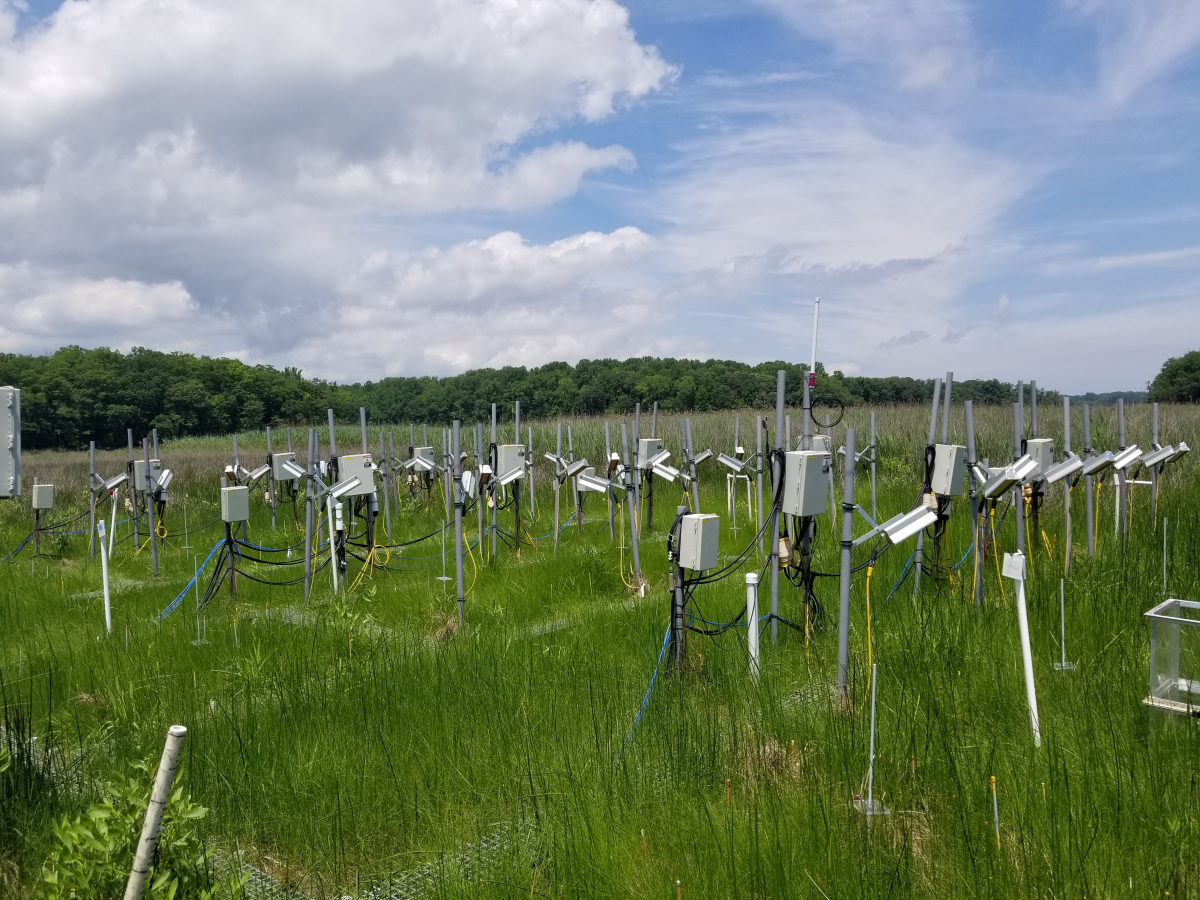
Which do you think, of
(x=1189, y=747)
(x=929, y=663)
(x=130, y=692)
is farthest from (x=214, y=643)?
(x=1189, y=747)

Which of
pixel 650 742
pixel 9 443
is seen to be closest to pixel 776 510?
pixel 650 742

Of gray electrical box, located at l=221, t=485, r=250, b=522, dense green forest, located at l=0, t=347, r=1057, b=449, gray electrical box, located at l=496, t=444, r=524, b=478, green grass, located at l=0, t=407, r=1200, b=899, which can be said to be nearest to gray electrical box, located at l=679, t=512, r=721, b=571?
green grass, located at l=0, t=407, r=1200, b=899

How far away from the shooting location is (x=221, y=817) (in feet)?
11.3

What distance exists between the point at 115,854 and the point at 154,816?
444 millimetres

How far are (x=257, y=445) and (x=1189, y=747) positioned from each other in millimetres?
33583

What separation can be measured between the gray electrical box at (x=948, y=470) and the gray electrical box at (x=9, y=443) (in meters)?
5.52

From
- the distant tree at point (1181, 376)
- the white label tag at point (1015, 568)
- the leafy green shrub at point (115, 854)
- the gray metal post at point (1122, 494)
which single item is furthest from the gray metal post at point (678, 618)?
the distant tree at point (1181, 376)

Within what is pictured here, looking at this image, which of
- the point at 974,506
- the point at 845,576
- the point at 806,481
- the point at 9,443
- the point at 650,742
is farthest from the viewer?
the point at 974,506

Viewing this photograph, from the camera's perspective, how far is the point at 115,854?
7.68ft

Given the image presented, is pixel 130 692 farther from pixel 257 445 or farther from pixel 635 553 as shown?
pixel 257 445

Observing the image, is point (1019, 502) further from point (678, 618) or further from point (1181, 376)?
point (1181, 376)

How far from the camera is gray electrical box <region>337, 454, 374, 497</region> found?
25.0 ft

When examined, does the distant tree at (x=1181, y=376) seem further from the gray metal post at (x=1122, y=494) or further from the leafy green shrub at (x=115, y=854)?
the leafy green shrub at (x=115, y=854)

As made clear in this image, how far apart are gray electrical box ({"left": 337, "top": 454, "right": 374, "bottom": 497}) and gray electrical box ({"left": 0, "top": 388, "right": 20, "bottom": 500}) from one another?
3861mm
